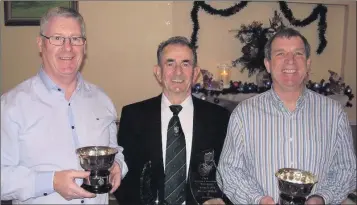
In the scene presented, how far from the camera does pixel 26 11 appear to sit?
493cm

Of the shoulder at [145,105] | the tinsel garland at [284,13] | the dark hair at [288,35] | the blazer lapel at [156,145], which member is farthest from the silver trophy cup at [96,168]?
the tinsel garland at [284,13]

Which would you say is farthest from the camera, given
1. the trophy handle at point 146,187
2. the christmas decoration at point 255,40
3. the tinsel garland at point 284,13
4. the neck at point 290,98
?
the tinsel garland at point 284,13

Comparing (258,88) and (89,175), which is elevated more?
(258,88)

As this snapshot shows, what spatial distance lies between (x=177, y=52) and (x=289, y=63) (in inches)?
25.5

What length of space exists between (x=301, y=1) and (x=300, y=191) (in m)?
5.35

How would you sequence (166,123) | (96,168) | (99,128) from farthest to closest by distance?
(166,123) → (99,128) → (96,168)

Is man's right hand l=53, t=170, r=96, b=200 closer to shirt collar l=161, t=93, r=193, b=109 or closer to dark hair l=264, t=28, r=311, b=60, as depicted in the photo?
shirt collar l=161, t=93, r=193, b=109

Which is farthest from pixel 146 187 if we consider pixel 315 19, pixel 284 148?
pixel 315 19

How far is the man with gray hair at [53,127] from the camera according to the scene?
165cm

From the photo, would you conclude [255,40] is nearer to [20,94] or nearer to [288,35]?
[288,35]

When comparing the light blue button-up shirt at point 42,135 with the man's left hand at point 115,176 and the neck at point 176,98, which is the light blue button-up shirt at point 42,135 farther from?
the neck at point 176,98

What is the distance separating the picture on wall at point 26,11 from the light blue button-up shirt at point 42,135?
342 centimetres

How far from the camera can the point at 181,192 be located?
1936 mm

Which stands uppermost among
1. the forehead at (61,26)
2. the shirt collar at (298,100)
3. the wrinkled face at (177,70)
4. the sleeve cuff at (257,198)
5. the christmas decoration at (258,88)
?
the forehead at (61,26)
